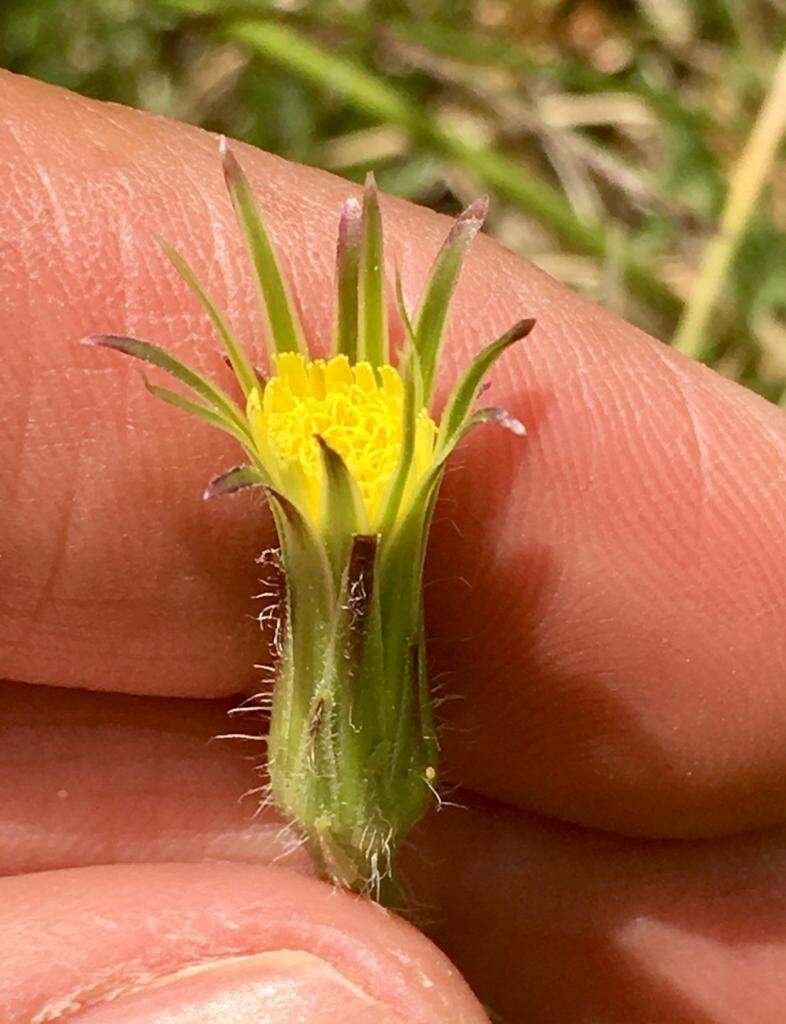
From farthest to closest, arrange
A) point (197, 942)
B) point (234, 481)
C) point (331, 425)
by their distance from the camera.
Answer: point (197, 942) < point (331, 425) < point (234, 481)

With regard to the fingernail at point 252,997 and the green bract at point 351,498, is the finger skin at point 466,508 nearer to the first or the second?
the green bract at point 351,498

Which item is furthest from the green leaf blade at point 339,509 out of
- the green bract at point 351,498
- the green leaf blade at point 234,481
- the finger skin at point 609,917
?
the finger skin at point 609,917

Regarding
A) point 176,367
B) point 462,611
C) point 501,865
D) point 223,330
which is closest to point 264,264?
point 223,330

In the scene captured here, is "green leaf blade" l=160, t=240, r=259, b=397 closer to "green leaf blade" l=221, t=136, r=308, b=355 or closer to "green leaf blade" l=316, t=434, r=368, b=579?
"green leaf blade" l=221, t=136, r=308, b=355

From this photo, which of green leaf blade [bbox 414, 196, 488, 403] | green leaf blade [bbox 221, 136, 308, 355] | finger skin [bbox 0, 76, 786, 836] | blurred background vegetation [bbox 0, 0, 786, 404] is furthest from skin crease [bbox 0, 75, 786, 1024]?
blurred background vegetation [bbox 0, 0, 786, 404]

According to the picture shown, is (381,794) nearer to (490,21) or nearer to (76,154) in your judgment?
(76,154)

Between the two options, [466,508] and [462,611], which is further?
[462,611]

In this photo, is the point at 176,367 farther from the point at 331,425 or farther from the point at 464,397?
the point at 464,397
